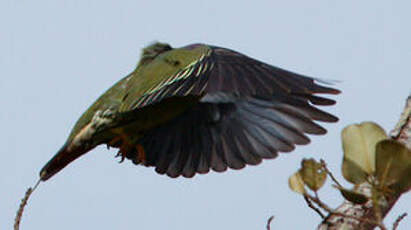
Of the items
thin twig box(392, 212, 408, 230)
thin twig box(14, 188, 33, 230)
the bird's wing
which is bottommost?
thin twig box(14, 188, 33, 230)

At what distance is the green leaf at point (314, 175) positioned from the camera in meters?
2.10

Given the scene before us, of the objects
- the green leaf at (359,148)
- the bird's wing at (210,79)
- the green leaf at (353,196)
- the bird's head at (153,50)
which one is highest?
the bird's head at (153,50)

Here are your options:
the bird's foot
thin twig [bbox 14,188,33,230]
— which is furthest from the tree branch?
the bird's foot

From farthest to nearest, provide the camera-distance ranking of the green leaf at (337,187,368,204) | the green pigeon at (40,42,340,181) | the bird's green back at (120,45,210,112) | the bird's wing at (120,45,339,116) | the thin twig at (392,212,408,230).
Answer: the bird's green back at (120,45,210,112) < the green pigeon at (40,42,340,181) < the bird's wing at (120,45,339,116) < the green leaf at (337,187,368,204) < the thin twig at (392,212,408,230)

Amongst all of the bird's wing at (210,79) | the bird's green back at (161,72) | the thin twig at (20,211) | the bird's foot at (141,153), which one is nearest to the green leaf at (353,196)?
the thin twig at (20,211)

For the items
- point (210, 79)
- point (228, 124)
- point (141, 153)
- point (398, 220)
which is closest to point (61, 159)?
point (141, 153)

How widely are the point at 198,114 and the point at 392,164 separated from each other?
2.93 metres

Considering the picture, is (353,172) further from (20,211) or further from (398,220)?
(20,211)

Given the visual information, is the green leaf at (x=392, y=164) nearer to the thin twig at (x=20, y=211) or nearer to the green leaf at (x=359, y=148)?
the green leaf at (x=359, y=148)

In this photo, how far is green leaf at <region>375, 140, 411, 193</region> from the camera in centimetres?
189

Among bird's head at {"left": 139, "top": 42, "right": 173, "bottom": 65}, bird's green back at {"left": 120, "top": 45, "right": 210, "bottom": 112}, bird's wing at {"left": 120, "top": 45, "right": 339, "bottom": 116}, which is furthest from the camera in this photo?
bird's head at {"left": 139, "top": 42, "right": 173, "bottom": 65}

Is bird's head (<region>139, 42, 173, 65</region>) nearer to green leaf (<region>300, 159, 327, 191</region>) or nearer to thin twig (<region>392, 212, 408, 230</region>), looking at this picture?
green leaf (<region>300, 159, 327, 191</region>)

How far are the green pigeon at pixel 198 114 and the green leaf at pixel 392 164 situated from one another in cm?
141

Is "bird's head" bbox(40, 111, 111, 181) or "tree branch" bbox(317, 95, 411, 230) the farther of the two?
"bird's head" bbox(40, 111, 111, 181)
